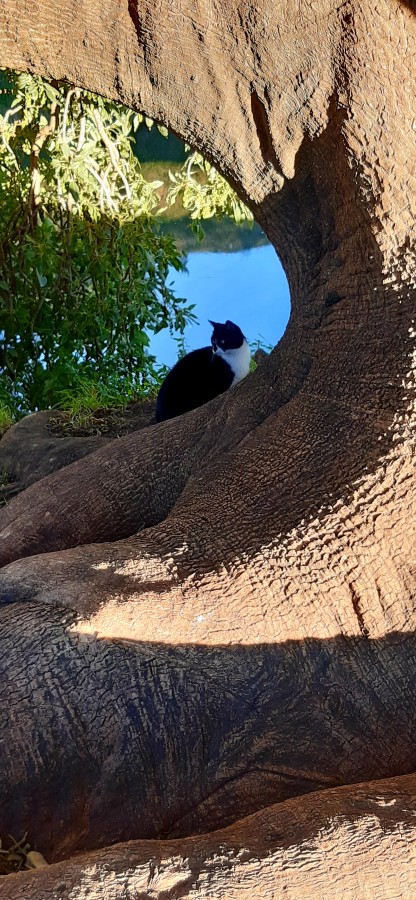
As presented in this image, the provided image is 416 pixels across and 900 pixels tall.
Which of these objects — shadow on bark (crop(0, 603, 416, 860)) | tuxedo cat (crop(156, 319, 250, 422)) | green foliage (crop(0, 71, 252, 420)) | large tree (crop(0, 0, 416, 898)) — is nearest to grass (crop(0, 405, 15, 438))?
green foliage (crop(0, 71, 252, 420))

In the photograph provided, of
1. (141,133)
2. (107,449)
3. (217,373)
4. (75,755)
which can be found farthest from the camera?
(141,133)

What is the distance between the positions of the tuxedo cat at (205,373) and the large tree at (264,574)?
6.63ft

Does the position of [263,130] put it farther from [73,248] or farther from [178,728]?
[73,248]

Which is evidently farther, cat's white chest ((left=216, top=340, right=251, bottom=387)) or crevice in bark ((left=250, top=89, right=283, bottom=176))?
cat's white chest ((left=216, top=340, right=251, bottom=387))

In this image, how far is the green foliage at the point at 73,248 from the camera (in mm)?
5660

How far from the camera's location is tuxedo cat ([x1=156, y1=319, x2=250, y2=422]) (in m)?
4.61

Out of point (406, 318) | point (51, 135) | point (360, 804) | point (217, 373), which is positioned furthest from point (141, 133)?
point (360, 804)

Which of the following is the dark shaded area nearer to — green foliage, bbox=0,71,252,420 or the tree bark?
green foliage, bbox=0,71,252,420

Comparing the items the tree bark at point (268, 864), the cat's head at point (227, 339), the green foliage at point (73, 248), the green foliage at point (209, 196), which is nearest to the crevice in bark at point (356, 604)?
the tree bark at point (268, 864)

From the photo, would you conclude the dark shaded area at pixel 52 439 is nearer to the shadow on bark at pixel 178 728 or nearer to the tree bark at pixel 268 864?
the shadow on bark at pixel 178 728

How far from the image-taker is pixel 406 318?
2193 mm

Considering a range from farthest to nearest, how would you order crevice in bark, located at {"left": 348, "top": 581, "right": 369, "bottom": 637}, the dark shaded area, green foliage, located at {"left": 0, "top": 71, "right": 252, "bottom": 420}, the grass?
green foliage, located at {"left": 0, "top": 71, "right": 252, "bottom": 420}, the grass, the dark shaded area, crevice in bark, located at {"left": 348, "top": 581, "right": 369, "bottom": 637}

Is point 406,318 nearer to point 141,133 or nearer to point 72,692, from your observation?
point 72,692

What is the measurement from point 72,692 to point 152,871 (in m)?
0.49
